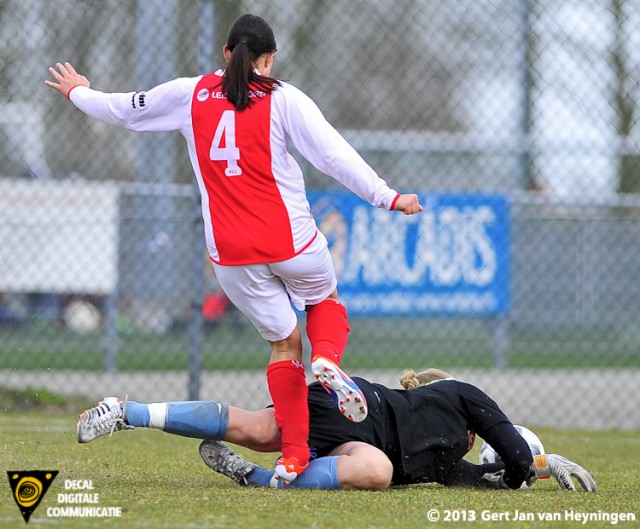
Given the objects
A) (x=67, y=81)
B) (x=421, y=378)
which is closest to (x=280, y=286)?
(x=421, y=378)

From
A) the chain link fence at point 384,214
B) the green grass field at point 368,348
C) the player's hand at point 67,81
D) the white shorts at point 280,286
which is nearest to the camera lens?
the white shorts at point 280,286

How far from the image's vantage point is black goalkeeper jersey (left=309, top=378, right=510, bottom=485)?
4309mm

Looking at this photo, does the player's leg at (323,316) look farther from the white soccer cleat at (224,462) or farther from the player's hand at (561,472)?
the player's hand at (561,472)

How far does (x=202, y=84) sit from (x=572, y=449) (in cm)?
314

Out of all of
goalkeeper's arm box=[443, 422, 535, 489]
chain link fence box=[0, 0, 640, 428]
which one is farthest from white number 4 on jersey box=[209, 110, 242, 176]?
chain link fence box=[0, 0, 640, 428]

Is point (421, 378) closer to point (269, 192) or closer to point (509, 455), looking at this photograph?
point (509, 455)

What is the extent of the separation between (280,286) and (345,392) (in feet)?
1.79

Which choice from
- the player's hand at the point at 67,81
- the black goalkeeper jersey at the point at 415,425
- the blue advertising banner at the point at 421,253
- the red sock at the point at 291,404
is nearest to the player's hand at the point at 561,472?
the black goalkeeper jersey at the point at 415,425

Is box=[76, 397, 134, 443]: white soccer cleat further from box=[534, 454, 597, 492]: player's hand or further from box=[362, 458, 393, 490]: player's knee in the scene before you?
box=[534, 454, 597, 492]: player's hand

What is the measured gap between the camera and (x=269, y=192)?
4.12m

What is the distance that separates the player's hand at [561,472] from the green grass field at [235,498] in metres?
0.05

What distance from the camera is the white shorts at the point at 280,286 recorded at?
4.17 meters

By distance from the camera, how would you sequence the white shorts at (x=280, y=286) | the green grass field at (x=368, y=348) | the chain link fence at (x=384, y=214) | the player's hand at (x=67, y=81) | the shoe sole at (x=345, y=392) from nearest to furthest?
Answer: the shoe sole at (x=345, y=392)
the white shorts at (x=280, y=286)
the player's hand at (x=67, y=81)
the chain link fence at (x=384, y=214)
the green grass field at (x=368, y=348)

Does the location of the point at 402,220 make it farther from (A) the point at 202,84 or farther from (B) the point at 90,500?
Answer: (B) the point at 90,500
